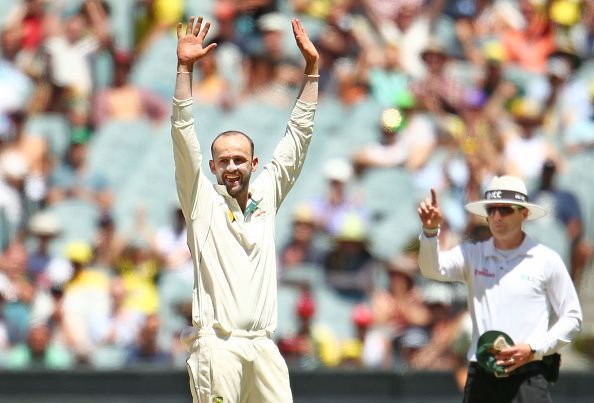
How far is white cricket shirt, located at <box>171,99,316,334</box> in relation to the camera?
6.50 metres

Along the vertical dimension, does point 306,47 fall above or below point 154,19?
below

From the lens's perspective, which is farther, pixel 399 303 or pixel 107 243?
pixel 107 243

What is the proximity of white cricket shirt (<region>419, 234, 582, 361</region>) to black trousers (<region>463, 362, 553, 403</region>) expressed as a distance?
130mm

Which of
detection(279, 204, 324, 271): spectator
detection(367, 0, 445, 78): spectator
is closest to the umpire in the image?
detection(279, 204, 324, 271): spectator

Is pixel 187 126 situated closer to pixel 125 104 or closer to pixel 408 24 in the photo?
pixel 125 104

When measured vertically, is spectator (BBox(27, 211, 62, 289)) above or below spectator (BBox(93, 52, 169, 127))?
below

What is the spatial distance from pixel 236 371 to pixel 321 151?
7.60m

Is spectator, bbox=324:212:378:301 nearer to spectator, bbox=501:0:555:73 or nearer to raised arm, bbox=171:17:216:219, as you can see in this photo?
spectator, bbox=501:0:555:73

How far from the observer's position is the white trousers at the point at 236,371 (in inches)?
255

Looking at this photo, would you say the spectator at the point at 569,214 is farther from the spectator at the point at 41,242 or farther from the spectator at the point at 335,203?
the spectator at the point at 41,242

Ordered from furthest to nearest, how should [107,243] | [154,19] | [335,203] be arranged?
[154,19], [335,203], [107,243]

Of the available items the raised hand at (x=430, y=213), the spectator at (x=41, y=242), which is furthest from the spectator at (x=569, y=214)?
the raised hand at (x=430, y=213)

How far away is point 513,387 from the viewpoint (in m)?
7.64

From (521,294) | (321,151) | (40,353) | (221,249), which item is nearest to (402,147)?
(321,151)
